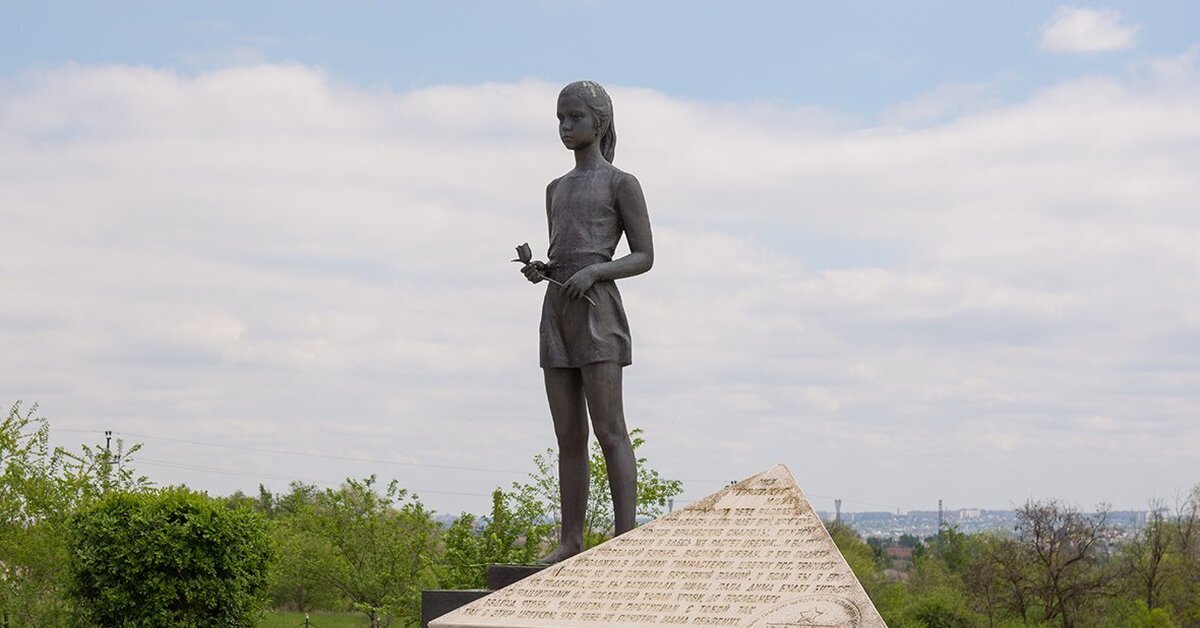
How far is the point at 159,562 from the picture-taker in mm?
15516

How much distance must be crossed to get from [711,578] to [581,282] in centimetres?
223

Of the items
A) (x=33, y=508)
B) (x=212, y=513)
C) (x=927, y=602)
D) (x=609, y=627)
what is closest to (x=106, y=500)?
(x=212, y=513)

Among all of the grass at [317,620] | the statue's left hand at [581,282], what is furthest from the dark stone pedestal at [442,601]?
the grass at [317,620]

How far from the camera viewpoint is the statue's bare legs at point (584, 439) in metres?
9.06

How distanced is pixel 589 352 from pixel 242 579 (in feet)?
27.4

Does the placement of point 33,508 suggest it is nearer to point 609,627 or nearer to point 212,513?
point 212,513

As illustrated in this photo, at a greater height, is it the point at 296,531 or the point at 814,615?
the point at 296,531

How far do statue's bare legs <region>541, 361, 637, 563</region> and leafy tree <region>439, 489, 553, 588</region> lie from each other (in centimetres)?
667

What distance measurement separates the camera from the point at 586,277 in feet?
29.5

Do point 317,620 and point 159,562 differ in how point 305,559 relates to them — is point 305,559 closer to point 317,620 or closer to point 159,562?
point 159,562

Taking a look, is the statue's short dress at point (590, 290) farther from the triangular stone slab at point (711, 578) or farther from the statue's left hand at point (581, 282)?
the triangular stone slab at point (711, 578)

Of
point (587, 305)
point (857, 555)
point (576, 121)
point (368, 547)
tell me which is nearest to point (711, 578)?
point (587, 305)

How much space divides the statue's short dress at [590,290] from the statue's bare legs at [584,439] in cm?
11

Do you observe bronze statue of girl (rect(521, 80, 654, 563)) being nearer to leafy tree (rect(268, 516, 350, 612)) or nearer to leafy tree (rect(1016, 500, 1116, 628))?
leafy tree (rect(268, 516, 350, 612))
